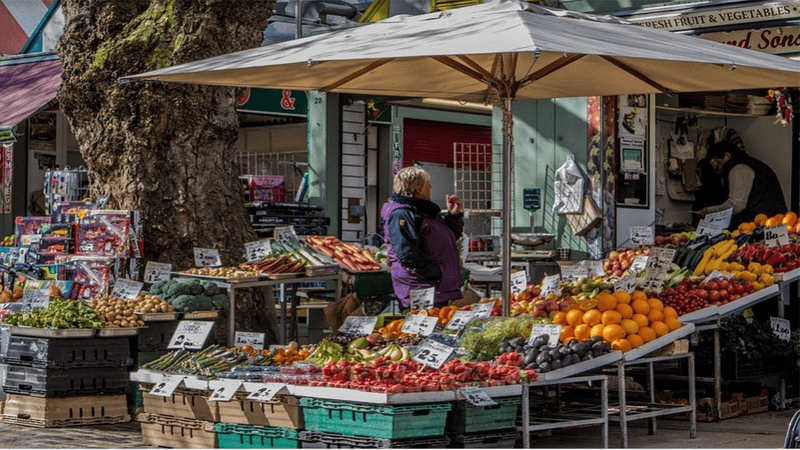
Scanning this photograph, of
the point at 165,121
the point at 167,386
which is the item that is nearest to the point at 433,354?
the point at 167,386

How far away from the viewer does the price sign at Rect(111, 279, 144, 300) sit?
29.9ft

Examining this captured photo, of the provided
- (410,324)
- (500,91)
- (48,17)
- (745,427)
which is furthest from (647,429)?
(48,17)

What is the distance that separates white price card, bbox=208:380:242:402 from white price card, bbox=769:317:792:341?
454 cm

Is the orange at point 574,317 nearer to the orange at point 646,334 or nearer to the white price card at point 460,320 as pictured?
the orange at point 646,334

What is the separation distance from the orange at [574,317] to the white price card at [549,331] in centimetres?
36

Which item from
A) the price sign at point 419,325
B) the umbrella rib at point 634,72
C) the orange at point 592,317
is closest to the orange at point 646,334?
the orange at point 592,317

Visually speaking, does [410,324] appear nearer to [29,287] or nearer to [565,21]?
[565,21]

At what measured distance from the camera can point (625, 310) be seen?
7.95m

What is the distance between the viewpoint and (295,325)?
11477mm

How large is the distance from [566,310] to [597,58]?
177 cm

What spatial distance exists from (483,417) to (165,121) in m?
4.79

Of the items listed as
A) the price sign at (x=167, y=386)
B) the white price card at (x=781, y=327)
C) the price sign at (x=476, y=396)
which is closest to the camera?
the price sign at (x=476, y=396)

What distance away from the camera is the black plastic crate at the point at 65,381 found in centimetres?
852

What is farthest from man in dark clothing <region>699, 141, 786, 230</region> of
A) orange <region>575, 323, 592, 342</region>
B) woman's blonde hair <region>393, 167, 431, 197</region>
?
orange <region>575, 323, 592, 342</region>
